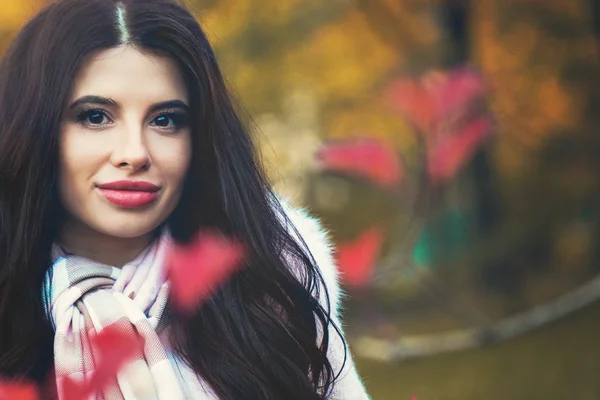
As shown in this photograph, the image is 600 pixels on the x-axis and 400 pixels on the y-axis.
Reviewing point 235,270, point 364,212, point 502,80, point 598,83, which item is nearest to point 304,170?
point 364,212

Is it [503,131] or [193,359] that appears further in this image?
[503,131]

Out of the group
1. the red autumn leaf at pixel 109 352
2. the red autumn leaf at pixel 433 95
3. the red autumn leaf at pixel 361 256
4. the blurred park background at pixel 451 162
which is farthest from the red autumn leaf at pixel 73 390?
the red autumn leaf at pixel 433 95

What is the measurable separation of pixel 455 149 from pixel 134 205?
301 centimetres

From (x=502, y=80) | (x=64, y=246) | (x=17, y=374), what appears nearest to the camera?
(x=17, y=374)

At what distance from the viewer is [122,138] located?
1202mm

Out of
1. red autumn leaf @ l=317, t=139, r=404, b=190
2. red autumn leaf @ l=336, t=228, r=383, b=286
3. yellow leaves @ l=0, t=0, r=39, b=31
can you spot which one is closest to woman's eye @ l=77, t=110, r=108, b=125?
red autumn leaf @ l=336, t=228, r=383, b=286

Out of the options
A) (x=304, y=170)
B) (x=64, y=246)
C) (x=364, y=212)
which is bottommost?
(x=364, y=212)

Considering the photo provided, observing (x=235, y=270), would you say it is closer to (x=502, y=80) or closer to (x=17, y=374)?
(x=17, y=374)

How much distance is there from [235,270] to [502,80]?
9.07ft

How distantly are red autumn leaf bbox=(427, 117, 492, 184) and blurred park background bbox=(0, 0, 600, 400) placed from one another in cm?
1

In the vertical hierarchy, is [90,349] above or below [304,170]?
above

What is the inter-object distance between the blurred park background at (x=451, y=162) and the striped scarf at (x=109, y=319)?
194cm

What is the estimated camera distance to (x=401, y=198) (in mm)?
4441

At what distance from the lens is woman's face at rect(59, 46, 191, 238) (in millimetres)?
1201
